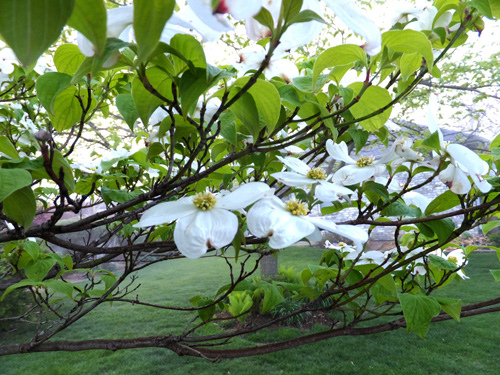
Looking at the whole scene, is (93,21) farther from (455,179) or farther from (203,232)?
(455,179)

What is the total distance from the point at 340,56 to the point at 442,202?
12.8 inches

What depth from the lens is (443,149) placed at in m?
0.42

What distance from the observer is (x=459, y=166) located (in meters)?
0.42

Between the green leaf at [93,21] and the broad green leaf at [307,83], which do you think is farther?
the broad green leaf at [307,83]

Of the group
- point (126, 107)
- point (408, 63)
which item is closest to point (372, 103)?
point (408, 63)

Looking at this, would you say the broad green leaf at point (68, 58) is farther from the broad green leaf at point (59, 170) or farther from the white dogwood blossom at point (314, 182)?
the white dogwood blossom at point (314, 182)

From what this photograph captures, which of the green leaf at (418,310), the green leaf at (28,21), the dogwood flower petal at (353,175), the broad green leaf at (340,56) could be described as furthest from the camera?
the green leaf at (418,310)

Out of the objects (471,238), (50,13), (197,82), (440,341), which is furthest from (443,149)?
(471,238)

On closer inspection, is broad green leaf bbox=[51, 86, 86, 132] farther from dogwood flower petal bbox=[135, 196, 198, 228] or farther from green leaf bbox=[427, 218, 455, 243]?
green leaf bbox=[427, 218, 455, 243]

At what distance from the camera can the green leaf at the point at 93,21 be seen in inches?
6.1

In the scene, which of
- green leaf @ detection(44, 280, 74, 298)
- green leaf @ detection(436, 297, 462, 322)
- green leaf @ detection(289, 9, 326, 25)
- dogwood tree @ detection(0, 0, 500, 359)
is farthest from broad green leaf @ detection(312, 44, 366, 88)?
green leaf @ detection(44, 280, 74, 298)

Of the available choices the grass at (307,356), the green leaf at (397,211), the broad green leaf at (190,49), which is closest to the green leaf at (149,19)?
the broad green leaf at (190,49)

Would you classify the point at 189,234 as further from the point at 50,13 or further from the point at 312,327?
the point at 312,327

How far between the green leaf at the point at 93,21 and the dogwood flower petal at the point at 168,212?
0.20m
